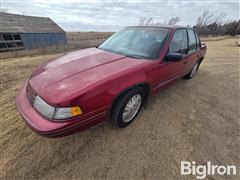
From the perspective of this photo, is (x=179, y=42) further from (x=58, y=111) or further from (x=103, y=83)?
(x=58, y=111)

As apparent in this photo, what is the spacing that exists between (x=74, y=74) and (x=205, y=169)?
2.23 meters

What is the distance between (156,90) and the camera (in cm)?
270

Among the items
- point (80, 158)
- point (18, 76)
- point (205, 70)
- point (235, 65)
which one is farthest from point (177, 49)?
point (235, 65)

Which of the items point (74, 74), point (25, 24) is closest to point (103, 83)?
point (74, 74)

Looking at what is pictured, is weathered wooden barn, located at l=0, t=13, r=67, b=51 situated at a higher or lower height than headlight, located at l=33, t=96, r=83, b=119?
lower

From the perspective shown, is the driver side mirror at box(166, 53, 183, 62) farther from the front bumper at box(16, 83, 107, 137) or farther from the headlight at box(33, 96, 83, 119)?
the headlight at box(33, 96, 83, 119)

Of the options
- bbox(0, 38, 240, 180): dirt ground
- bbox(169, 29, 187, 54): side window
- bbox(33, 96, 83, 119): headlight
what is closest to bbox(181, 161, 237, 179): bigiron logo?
bbox(0, 38, 240, 180): dirt ground

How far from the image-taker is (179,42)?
3.06m

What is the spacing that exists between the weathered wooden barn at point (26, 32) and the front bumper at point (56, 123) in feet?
63.5

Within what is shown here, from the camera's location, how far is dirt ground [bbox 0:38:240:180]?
1786 millimetres

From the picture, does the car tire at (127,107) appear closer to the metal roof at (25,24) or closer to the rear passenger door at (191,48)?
the rear passenger door at (191,48)

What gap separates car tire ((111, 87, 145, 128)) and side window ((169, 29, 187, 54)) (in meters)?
1.15

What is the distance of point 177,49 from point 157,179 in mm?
2448

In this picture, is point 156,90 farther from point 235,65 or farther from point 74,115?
point 235,65
